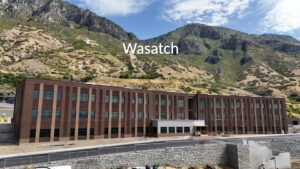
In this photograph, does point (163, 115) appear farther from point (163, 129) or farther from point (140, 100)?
point (140, 100)

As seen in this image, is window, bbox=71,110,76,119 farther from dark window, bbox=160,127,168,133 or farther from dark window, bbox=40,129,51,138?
dark window, bbox=160,127,168,133

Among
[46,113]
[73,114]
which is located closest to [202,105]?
[73,114]

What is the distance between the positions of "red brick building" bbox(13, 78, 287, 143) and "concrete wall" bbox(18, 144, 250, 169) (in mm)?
20502

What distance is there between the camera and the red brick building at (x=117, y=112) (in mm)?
50094

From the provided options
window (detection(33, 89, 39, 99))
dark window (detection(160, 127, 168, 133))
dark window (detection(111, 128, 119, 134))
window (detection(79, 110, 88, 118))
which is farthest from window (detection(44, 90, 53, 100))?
dark window (detection(160, 127, 168, 133))

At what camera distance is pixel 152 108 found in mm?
69750

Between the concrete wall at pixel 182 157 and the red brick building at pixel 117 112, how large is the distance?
807 inches

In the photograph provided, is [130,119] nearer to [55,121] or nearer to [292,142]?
[55,121]

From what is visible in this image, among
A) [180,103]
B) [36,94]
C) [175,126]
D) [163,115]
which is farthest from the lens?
[180,103]

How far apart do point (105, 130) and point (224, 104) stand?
43133 millimetres

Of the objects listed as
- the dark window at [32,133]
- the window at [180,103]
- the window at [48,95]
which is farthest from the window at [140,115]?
the dark window at [32,133]

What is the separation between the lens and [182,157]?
4366 centimetres

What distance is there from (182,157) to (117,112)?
80.5 ft

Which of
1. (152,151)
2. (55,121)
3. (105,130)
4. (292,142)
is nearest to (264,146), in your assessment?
(292,142)
